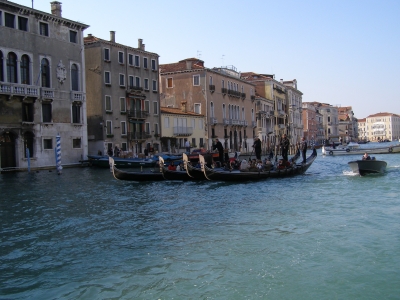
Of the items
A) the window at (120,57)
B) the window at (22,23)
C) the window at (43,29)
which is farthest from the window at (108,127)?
the window at (22,23)

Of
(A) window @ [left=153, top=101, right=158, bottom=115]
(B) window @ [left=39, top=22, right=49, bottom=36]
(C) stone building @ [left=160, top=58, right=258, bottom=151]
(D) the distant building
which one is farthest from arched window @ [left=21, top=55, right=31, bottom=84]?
(D) the distant building

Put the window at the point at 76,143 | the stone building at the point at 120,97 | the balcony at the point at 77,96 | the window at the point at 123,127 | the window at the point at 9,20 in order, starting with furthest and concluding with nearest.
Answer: the window at the point at 123,127, the stone building at the point at 120,97, the window at the point at 76,143, the balcony at the point at 77,96, the window at the point at 9,20

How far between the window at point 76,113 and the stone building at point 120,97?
1.74 metres

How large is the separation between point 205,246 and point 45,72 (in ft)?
57.9

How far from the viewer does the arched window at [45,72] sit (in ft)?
69.3

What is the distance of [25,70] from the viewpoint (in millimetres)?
20219

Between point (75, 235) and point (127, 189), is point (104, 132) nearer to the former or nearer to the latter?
point (127, 189)

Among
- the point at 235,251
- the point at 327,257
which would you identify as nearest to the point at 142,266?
the point at 235,251

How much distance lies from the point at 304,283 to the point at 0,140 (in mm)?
17361

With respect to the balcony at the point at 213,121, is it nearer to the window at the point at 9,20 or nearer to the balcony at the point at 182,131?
the balcony at the point at 182,131

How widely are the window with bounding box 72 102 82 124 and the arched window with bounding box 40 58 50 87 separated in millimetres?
1837

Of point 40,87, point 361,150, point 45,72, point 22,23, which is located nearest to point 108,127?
point 45,72

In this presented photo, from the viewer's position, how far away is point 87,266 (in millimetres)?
5109

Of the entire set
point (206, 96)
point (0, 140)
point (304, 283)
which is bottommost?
point (304, 283)
